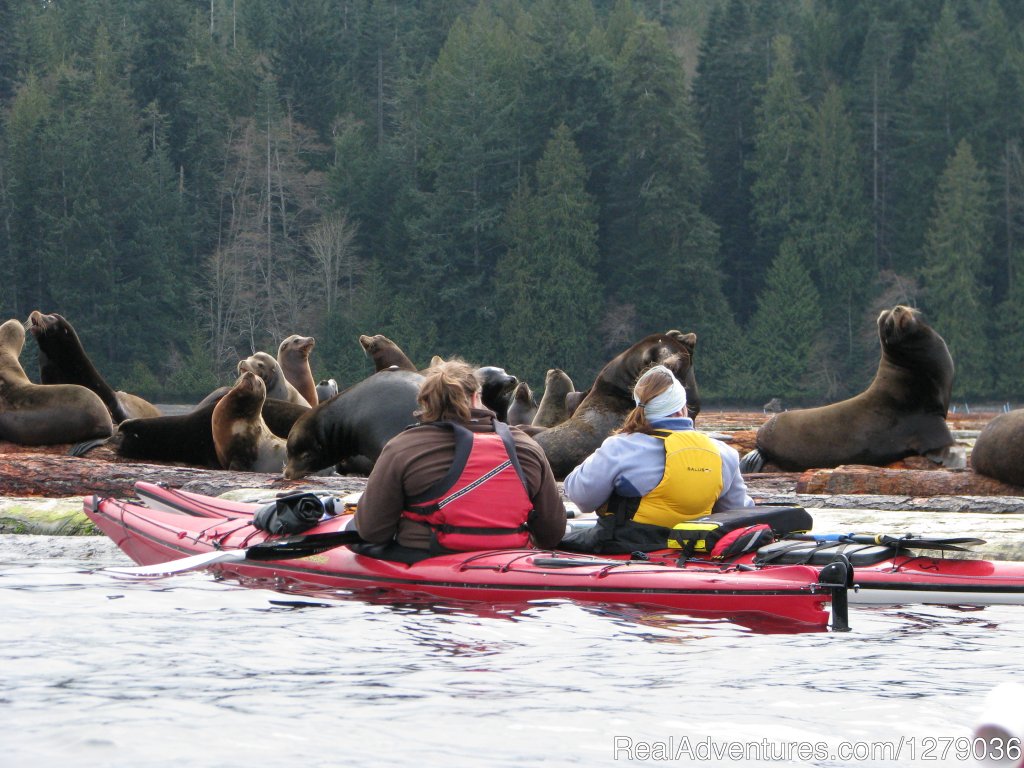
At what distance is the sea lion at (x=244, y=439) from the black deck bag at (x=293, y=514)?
16.9 feet

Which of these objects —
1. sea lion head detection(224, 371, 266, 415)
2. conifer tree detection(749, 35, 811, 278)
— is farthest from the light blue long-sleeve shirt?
conifer tree detection(749, 35, 811, 278)

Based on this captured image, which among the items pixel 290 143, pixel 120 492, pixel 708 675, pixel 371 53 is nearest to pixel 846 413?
pixel 120 492

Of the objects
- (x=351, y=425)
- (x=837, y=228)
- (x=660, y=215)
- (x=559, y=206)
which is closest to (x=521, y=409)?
(x=351, y=425)

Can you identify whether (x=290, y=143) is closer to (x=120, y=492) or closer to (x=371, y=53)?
(x=371, y=53)

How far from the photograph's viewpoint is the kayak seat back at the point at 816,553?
284 inches

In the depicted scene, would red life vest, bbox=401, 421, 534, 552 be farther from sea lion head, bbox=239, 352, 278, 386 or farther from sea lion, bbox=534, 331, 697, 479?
sea lion head, bbox=239, 352, 278, 386

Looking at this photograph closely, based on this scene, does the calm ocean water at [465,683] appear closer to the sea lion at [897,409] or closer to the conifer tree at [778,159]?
the sea lion at [897,409]

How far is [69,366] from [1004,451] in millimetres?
9925

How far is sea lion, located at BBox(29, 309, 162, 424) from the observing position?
53.2 ft

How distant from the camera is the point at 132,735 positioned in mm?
4848

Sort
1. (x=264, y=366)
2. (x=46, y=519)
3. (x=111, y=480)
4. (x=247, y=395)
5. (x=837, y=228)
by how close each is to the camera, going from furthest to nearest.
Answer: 1. (x=837, y=228)
2. (x=264, y=366)
3. (x=247, y=395)
4. (x=111, y=480)
5. (x=46, y=519)

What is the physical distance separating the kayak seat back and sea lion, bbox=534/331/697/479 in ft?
16.4

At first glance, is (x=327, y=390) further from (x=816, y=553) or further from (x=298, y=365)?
(x=816, y=553)

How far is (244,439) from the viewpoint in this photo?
540 inches
